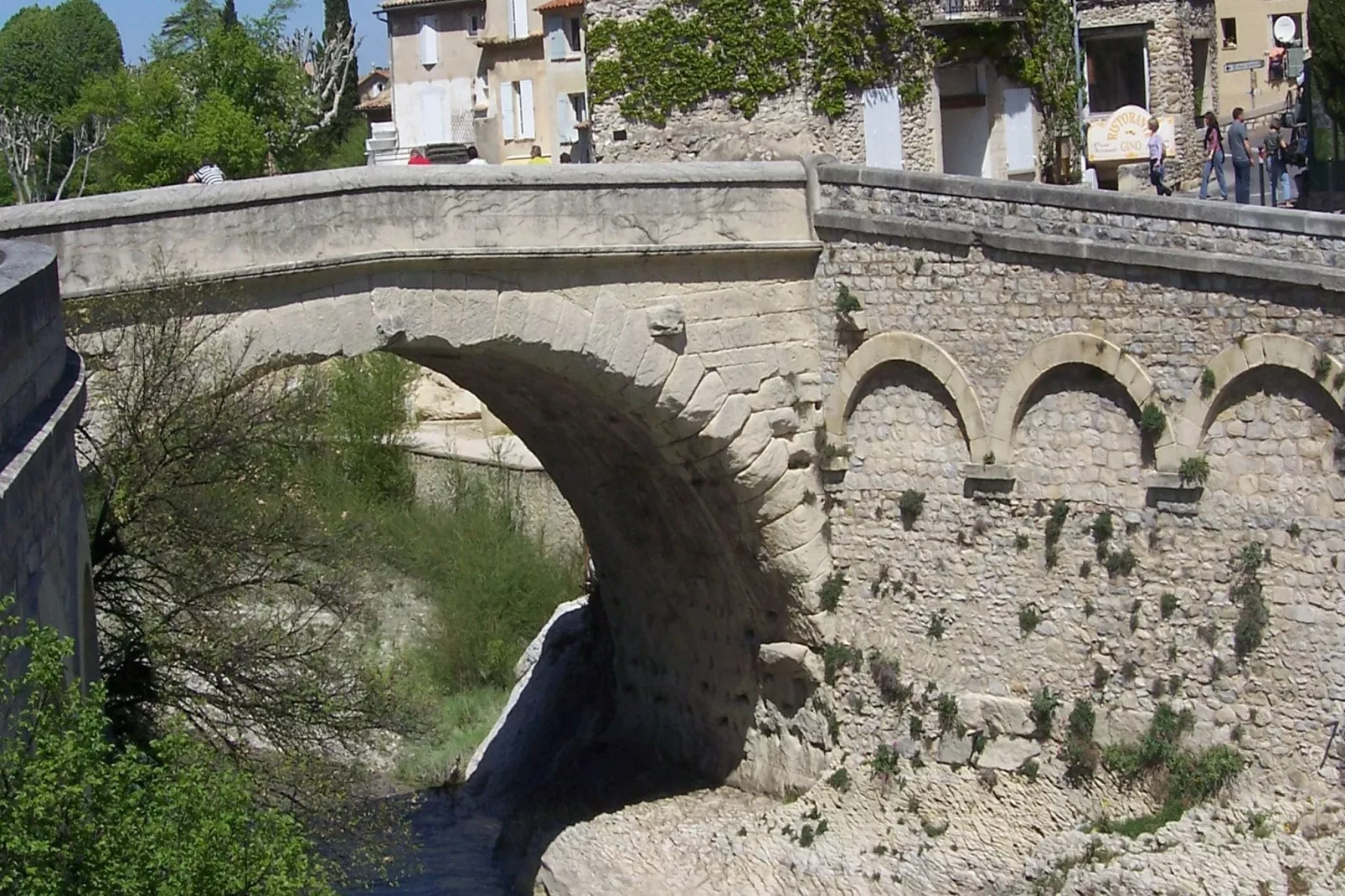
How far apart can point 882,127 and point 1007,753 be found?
27.1ft

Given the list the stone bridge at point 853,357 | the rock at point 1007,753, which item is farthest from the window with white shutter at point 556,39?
the rock at point 1007,753

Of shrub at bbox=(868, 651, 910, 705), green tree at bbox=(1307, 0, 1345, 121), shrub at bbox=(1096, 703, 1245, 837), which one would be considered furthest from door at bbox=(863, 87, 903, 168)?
shrub at bbox=(1096, 703, 1245, 837)

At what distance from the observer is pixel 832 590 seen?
16.4 m

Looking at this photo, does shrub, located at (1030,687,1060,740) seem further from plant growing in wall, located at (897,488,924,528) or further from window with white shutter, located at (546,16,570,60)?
window with white shutter, located at (546,16,570,60)

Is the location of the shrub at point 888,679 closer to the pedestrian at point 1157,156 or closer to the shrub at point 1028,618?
the shrub at point 1028,618

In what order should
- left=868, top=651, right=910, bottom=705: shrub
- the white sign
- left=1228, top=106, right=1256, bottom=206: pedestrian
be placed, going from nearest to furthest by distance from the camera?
1. left=868, top=651, right=910, bottom=705: shrub
2. left=1228, top=106, right=1256, bottom=206: pedestrian
3. the white sign

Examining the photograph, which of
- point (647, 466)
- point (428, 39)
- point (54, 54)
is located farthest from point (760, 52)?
point (54, 54)

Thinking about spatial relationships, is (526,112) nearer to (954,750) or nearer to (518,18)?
(518,18)

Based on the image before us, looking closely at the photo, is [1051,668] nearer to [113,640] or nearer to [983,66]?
[113,640]

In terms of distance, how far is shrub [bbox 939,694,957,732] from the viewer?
15.7 meters

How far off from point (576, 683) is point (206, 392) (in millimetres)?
9339

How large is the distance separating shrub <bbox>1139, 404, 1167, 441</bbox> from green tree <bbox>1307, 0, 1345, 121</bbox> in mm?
7254

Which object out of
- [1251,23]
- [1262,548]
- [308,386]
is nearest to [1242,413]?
[1262,548]

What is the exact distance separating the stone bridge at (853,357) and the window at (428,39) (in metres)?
25.0
